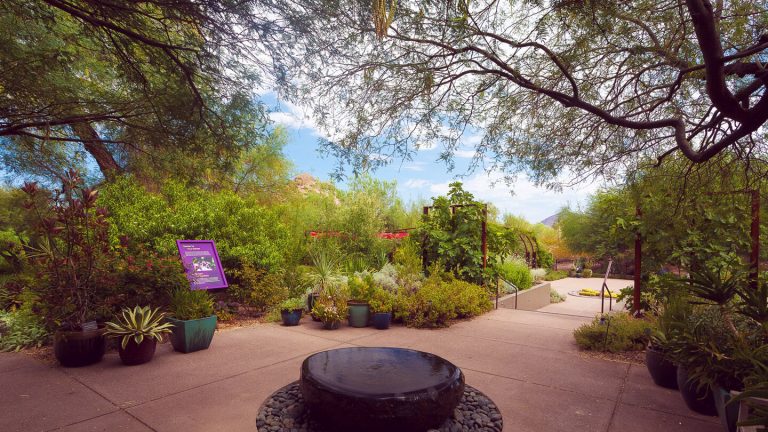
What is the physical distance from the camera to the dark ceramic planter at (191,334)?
14.8 ft

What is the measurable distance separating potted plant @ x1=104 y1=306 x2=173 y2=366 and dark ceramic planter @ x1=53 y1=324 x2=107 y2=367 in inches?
6.0

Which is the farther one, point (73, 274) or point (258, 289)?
point (258, 289)

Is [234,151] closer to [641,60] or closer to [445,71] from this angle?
[445,71]

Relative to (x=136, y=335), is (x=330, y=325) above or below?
below

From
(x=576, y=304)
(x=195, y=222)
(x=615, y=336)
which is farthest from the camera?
(x=576, y=304)

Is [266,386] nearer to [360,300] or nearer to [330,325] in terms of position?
[330,325]

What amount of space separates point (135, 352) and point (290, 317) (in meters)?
2.29

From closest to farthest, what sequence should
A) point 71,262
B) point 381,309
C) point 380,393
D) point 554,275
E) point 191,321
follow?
point 380,393
point 71,262
point 191,321
point 381,309
point 554,275

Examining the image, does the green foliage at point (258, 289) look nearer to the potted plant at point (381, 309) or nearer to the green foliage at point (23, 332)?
the potted plant at point (381, 309)

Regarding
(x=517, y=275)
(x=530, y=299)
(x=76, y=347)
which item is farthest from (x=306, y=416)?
(x=517, y=275)

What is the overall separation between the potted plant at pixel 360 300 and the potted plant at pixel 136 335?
265cm

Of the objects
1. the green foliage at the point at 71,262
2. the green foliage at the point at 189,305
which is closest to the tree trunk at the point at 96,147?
the green foliage at the point at 71,262

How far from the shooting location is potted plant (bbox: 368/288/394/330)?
5.86 m

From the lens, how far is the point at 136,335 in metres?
4.08
